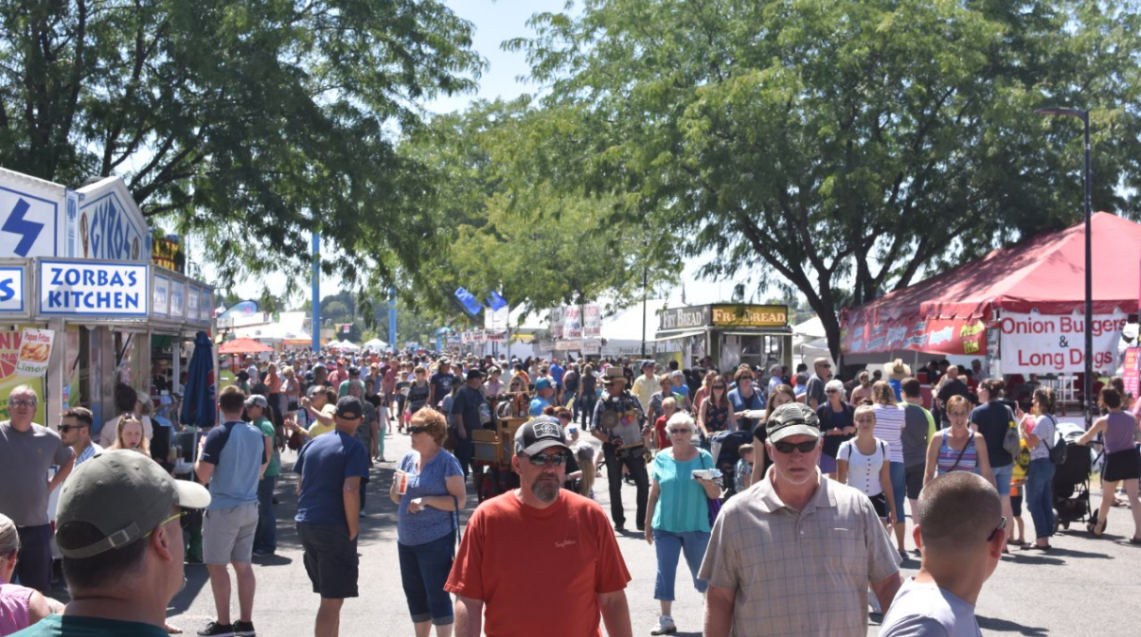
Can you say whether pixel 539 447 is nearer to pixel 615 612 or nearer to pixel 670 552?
pixel 615 612

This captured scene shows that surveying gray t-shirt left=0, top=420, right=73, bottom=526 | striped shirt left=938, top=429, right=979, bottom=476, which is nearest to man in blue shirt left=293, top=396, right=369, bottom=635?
gray t-shirt left=0, top=420, right=73, bottom=526

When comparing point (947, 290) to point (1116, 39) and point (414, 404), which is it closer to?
point (1116, 39)

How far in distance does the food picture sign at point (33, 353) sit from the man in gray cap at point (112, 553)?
29.0ft

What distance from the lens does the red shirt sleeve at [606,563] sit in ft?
15.9

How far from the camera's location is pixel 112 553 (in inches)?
95.9

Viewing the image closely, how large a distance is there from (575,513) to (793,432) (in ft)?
3.16

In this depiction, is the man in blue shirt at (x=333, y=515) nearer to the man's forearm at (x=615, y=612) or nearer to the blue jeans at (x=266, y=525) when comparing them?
the man's forearm at (x=615, y=612)

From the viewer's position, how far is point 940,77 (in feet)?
87.7

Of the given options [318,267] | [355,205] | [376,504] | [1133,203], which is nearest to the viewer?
[376,504]

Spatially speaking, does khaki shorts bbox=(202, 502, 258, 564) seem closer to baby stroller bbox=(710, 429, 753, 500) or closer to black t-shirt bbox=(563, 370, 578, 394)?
baby stroller bbox=(710, 429, 753, 500)

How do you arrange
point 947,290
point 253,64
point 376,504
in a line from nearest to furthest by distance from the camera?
point 376,504
point 253,64
point 947,290

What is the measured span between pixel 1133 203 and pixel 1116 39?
4152 mm

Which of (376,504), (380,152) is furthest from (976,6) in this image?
(376,504)

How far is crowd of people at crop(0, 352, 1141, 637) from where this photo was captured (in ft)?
8.54
